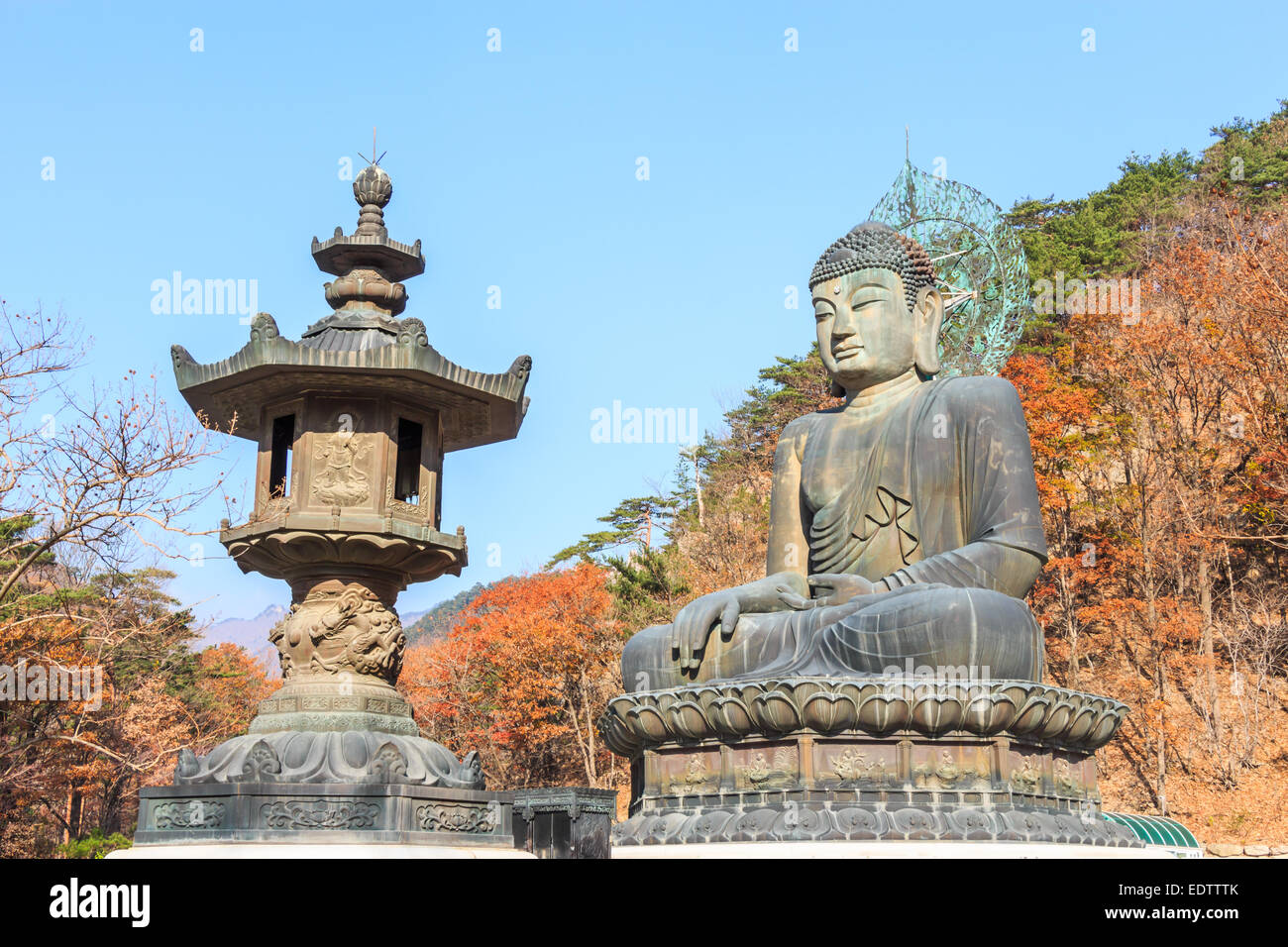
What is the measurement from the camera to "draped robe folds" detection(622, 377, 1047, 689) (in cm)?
596

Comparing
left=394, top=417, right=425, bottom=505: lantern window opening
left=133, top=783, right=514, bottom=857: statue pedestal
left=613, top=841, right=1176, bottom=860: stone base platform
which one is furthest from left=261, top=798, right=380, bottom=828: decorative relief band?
left=613, top=841, right=1176, bottom=860: stone base platform

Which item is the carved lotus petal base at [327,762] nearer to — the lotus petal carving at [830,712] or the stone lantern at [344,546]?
the stone lantern at [344,546]

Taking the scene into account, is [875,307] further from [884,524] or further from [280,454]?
[280,454]

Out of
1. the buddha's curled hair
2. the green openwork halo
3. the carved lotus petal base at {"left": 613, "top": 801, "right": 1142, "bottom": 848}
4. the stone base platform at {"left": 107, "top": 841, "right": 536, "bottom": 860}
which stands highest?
the green openwork halo

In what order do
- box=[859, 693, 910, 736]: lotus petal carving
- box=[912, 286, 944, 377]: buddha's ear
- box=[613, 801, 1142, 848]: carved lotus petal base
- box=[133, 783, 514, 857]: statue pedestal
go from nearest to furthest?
box=[613, 801, 1142, 848]: carved lotus petal base < box=[859, 693, 910, 736]: lotus petal carving < box=[912, 286, 944, 377]: buddha's ear < box=[133, 783, 514, 857]: statue pedestal

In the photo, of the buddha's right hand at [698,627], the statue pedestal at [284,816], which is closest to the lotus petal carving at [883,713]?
the buddha's right hand at [698,627]

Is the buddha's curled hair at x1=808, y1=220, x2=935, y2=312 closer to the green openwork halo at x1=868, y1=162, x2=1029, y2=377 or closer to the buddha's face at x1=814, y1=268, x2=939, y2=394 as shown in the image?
the buddha's face at x1=814, y1=268, x2=939, y2=394

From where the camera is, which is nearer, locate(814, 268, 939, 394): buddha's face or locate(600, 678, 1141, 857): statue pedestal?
locate(600, 678, 1141, 857): statue pedestal

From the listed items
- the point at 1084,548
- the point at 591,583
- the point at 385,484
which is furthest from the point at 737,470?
the point at 385,484

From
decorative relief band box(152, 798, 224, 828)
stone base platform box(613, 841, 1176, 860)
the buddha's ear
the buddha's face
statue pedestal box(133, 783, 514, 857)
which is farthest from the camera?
decorative relief band box(152, 798, 224, 828)

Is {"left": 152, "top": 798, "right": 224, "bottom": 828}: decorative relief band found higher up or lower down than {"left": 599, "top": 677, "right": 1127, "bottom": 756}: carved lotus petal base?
lower down

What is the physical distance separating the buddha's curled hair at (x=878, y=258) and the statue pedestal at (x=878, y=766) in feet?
8.69

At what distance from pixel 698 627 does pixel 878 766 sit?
1237mm

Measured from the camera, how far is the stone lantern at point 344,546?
9375mm
